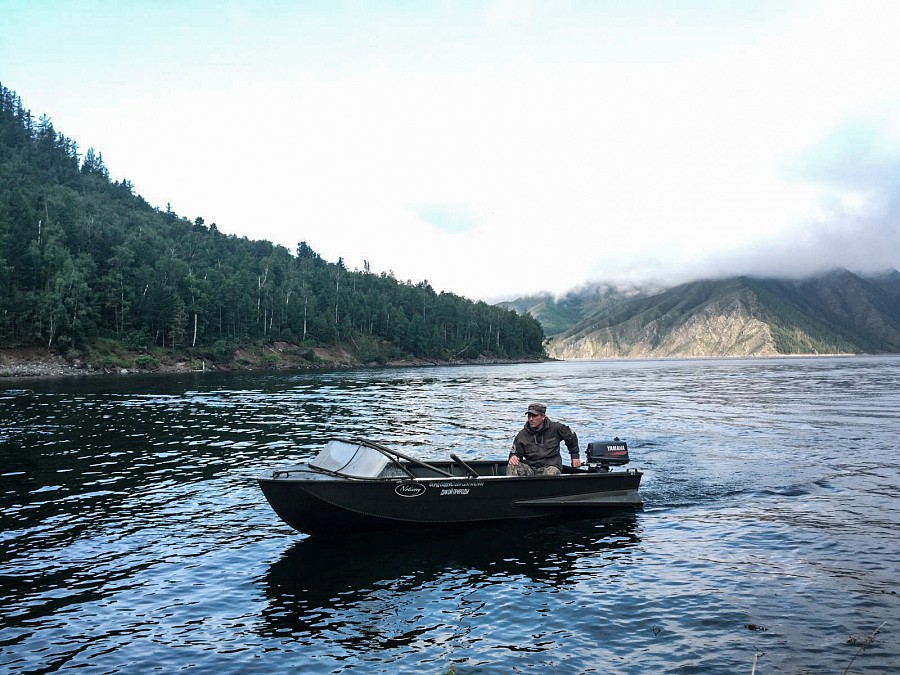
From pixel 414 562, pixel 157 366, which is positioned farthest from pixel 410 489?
pixel 157 366

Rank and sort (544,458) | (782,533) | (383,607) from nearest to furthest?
(383,607), (782,533), (544,458)

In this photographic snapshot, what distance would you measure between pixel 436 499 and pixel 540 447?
394 centimetres

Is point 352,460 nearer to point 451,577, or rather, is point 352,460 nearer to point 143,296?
point 451,577

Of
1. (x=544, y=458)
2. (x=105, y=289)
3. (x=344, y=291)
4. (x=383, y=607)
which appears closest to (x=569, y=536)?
(x=544, y=458)

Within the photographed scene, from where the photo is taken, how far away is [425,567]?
44.5 ft

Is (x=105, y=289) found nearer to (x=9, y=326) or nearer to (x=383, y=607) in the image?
(x=9, y=326)

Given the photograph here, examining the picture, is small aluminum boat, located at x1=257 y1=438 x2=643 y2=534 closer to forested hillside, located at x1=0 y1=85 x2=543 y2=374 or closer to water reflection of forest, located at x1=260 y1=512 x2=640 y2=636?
water reflection of forest, located at x1=260 y1=512 x2=640 y2=636

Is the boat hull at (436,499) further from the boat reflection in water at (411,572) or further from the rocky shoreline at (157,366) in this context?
the rocky shoreline at (157,366)

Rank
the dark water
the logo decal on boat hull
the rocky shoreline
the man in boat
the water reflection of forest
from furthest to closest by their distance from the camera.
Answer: the rocky shoreline, the man in boat, the logo decal on boat hull, the water reflection of forest, the dark water

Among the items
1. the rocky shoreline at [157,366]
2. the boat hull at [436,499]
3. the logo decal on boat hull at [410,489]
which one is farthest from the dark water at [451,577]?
the rocky shoreline at [157,366]

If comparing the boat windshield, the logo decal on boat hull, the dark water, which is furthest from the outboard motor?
the boat windshield

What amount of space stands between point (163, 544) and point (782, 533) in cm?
1634

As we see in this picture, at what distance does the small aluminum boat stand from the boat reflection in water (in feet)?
1.55

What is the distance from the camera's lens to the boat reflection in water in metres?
10.8
